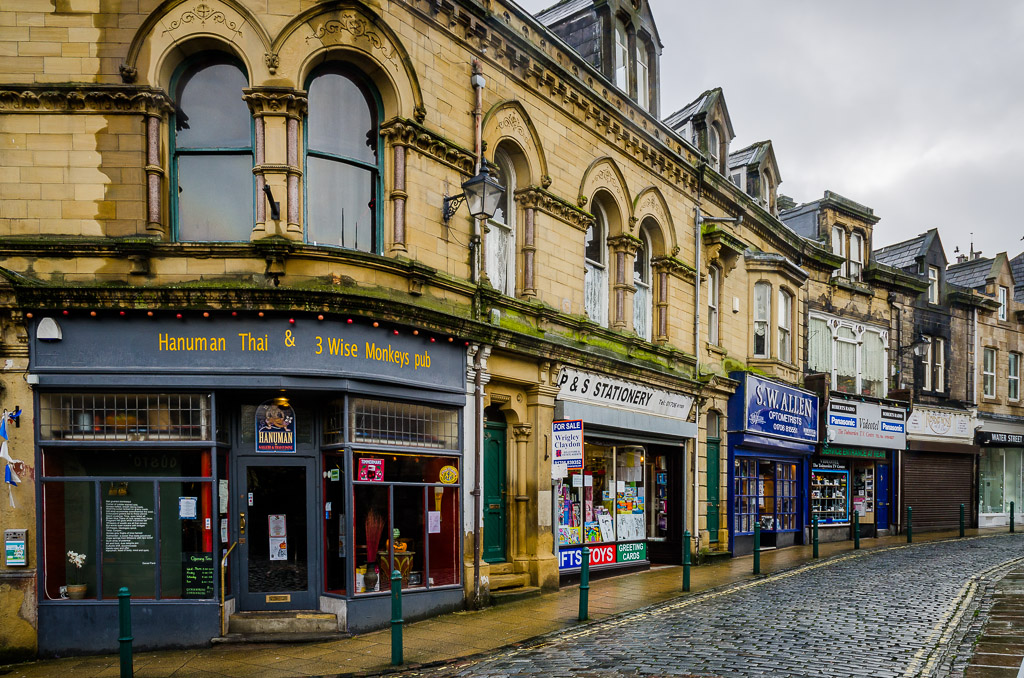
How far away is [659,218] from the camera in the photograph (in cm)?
1928

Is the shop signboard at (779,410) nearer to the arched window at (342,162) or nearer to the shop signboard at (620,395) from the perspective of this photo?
the shop signboard at (620,395)

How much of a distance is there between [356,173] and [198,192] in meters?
2.12

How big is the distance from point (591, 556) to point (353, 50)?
1028 centimetres

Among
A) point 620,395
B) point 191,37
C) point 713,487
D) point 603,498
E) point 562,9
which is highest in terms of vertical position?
point 562,9

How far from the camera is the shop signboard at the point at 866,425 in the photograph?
85.3 feet

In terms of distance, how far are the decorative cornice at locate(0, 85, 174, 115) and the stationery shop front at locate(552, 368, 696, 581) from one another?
320 inches

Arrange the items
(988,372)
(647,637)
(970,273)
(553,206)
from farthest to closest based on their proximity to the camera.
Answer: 1. (970,273)
2. (988,372)
3. (553,206)
4. (647,637)

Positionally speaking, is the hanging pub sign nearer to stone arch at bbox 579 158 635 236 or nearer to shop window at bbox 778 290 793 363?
stone arch at bbox 579 158 635 236

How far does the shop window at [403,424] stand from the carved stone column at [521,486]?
1.94 meters

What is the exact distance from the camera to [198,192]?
11.4 metres

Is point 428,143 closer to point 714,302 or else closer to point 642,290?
point 642,290

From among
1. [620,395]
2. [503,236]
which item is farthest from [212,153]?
[620,395]

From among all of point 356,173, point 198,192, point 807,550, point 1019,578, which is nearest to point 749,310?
point 807,550

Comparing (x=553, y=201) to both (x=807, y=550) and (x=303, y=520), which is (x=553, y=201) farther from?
(x=807, y=550)
